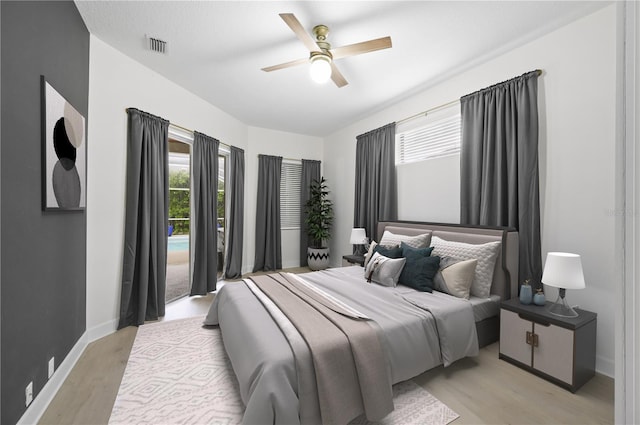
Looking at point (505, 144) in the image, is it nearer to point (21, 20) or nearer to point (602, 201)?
point (602, 201)

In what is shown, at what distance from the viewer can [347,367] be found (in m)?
1.65

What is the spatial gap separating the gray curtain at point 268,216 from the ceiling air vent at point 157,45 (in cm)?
272

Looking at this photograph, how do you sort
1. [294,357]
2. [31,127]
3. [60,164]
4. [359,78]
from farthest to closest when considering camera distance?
[359,78] < [60,164] < [31,127] < [294,357]

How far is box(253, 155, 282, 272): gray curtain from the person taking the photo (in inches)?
211

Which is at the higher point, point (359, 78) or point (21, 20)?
point (359, 78)

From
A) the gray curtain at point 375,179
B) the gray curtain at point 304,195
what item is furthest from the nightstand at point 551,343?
the gray curtain at point 304,195

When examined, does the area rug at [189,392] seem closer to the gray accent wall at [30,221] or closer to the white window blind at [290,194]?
the gray accent wall at [30,221]

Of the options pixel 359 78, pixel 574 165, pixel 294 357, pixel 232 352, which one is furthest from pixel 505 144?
pixel 232 352

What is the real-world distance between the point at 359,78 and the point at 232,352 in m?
3.18

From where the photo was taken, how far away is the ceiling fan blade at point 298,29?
1.88 metres

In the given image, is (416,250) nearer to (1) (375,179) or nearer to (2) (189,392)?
(1) (375,179)

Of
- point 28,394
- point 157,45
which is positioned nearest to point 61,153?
point 157,45

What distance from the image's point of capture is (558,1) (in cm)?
213

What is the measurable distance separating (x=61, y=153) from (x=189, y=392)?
195cm
